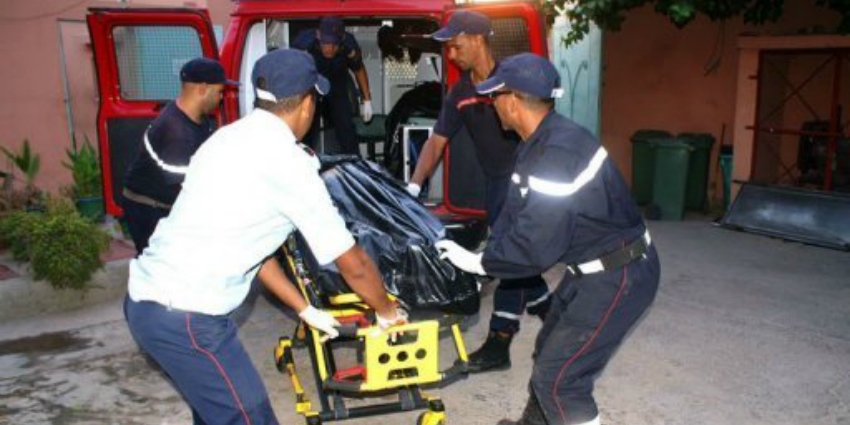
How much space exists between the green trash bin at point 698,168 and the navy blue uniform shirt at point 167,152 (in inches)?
243

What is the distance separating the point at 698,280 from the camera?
20.4ft

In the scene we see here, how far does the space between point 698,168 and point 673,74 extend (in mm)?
1321

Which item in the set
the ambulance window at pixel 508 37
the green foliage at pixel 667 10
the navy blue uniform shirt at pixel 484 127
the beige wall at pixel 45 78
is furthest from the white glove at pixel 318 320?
the beige wall at pixel 45 78

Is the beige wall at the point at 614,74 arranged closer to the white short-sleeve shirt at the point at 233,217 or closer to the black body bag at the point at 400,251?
the black body bag at the point at 400,251

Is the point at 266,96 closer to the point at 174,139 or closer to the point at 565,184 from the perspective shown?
the point at 565,184

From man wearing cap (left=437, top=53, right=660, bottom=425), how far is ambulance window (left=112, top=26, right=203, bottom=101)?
3.02 metres

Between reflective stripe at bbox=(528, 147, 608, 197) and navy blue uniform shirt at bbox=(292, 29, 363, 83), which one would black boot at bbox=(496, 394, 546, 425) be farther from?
navy blue uniform shirt at bbox=(292, 29, 363, 83)

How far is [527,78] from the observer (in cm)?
294

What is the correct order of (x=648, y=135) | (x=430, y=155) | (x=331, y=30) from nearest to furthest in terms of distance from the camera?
(x=430, y=155), (x=331, y=30), (x=648, y=135)

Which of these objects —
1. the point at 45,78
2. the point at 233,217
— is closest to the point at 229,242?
the point at 233,217

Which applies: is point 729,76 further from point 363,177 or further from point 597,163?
point 597,163

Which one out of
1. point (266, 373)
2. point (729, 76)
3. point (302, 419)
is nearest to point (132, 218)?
point (266, 373)

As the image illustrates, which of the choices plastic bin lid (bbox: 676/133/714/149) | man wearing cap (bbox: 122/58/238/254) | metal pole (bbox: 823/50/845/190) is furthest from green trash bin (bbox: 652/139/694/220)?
man wearing cap (bbox: 122/58/238/254)

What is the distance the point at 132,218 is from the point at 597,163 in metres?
2.85
